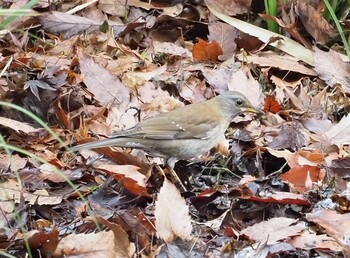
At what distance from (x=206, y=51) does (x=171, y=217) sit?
8.70 ft

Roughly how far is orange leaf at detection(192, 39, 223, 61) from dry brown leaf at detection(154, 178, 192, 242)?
252cm

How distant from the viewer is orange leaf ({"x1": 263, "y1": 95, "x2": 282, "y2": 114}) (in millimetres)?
5551

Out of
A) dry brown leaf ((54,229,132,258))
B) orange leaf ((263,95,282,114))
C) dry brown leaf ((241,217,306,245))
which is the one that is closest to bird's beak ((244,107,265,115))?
orange leaf ((263,95,282,114))

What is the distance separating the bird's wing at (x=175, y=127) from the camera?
193 inches

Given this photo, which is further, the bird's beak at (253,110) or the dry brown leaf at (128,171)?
the bird's beak at (253,110)

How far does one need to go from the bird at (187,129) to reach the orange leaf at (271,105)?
19cm

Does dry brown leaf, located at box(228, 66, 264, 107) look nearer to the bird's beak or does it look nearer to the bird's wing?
the bird's beak

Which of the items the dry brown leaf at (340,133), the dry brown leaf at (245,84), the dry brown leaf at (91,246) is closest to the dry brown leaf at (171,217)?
the dry brown leaf at (91,246)

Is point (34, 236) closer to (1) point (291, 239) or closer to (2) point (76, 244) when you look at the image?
(2) point (76, 244)

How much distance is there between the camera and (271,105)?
5559 millimetres

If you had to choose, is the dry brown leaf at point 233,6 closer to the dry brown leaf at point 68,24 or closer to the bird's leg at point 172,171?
the dry brown leaf at point 68,24

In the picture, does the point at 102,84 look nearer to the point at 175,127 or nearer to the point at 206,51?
the point at 175,127

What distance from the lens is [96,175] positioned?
14.6ft

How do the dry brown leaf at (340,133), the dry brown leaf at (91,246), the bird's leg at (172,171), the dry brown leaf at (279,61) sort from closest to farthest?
the dry brown leaf at (91,246), the bird's leg at (172,171), the dry brown leaf at (340,133), the dry brown leaf at (279,61)
